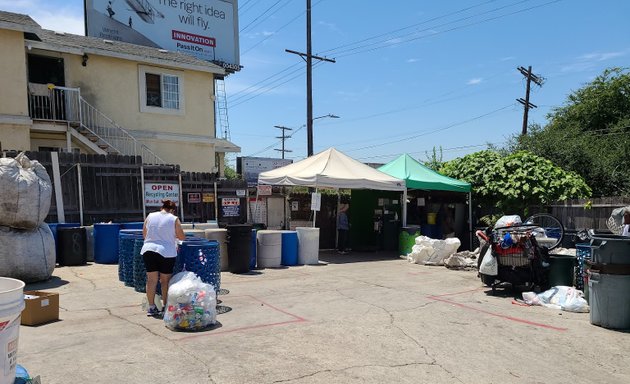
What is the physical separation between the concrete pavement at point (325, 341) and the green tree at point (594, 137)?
13734 mm

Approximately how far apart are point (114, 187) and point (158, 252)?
8169mm

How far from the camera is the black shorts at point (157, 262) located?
657cm

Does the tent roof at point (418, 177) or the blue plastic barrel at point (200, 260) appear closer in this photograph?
the blue plastic barrel at point (200, 260)

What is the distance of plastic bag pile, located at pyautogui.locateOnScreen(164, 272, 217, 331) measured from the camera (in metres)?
5.95

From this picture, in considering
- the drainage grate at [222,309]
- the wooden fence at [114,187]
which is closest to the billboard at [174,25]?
the wooden fence at [114,187]

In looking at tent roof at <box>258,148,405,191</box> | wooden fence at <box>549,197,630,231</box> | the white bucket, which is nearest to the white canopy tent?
tent roof at <box>258,148,405,191</box>

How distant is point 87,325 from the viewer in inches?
242

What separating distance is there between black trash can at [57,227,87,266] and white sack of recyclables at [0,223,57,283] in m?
1.76

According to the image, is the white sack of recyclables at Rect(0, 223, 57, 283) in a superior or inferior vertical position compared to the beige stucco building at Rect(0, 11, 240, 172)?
inferior

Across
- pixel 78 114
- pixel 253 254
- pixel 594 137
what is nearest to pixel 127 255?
pixel 253 254

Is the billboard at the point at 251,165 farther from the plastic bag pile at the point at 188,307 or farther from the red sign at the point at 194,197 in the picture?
the plastic bag pile at the point at 188,307

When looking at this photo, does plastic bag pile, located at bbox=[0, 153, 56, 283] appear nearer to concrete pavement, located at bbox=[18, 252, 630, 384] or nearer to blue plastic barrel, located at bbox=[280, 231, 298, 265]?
concrete pavement, located at bbox=[18, 252, 630, 384]

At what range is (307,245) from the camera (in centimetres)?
1240

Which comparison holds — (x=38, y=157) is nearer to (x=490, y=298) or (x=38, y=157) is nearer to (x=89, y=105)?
(x=89, y=105)
